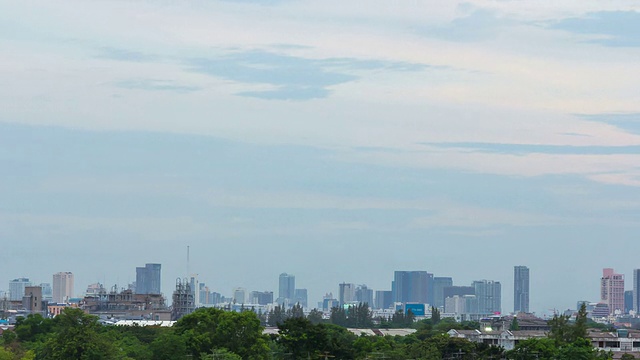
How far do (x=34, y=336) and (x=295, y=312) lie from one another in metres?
87.0

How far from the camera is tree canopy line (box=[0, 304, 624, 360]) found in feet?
174

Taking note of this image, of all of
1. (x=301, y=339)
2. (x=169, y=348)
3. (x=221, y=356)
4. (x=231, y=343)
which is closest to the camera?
(x=221, y=356)

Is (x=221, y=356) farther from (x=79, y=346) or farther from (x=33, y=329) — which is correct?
(x=33, y=329)

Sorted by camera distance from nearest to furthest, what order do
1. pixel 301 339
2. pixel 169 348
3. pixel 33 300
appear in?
pixel 169 348
pixel 301 339
pixel 33 300

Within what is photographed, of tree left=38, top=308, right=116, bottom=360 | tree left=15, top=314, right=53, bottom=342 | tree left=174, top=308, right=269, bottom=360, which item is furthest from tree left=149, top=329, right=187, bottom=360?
tree left=15, top=314, right=53, bottom=342

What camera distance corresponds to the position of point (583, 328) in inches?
3169

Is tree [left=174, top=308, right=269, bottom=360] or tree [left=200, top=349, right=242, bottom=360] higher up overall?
tree [left=174, top=308, right=269, bottom=360]

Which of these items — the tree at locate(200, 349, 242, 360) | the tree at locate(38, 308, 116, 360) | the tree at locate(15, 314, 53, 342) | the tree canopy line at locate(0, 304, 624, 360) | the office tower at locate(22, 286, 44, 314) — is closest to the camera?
the tree at locate(38, 308, 116, 360)

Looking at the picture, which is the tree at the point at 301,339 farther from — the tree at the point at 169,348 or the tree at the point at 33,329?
the tree at the point at 33,329

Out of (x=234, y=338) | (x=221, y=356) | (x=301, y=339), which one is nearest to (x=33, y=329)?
(x=234, y=338)

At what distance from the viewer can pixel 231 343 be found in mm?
60219

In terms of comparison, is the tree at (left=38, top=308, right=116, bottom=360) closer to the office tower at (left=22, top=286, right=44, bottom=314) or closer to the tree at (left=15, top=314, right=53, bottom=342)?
the tree at (left=15, top=314, right=53, bottom=342)

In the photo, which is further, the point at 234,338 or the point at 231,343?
the point at 234,338

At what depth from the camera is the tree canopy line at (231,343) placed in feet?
174
